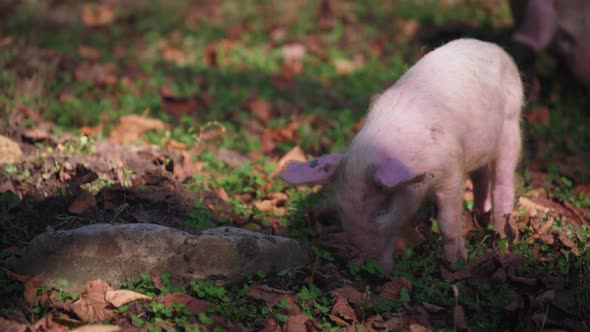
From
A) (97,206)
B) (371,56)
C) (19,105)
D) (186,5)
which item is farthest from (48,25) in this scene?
(97,206)

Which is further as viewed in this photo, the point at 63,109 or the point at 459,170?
the point at 63,109

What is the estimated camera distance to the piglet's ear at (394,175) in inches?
133

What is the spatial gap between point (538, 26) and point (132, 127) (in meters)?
3.65

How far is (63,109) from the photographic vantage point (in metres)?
5.68

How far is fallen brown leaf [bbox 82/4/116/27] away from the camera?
838cm

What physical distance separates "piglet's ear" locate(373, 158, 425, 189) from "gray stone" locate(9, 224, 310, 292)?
0.73 meters

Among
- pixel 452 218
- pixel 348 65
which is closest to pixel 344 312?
pixel 452 218

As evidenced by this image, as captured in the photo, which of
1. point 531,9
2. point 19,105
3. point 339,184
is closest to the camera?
point 339,184

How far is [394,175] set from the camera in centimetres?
340

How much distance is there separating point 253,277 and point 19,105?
2872mm

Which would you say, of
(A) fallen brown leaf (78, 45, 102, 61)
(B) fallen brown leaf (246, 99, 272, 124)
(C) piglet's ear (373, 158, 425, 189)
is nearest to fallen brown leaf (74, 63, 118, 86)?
(A) fallen brown leaf (78, 45, 102, 61)

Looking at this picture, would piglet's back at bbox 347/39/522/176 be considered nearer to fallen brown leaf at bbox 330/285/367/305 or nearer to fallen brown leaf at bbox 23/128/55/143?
fallen brown leaf at bbox 330/285/367/305

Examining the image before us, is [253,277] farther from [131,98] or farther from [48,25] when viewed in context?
[48,25]

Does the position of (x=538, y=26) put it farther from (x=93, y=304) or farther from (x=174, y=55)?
(x=93, y=304)
